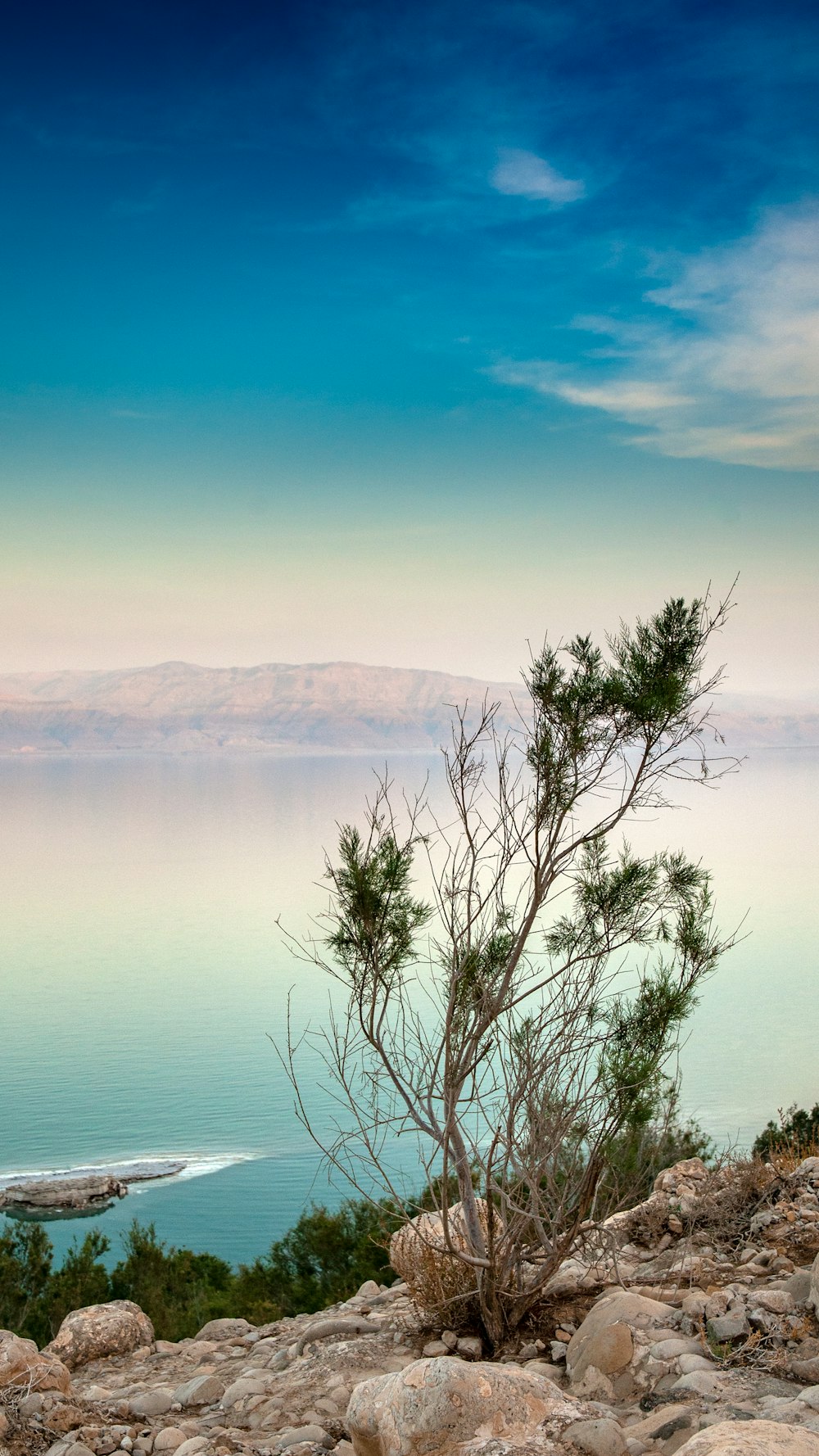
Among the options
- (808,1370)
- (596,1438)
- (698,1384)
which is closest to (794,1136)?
(808,1370)

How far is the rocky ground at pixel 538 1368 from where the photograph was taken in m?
4.79

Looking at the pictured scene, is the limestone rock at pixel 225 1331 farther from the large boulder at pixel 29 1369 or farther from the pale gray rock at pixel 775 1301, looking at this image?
the pale gray rock at pixel 775 1301

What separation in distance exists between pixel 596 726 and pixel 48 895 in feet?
263

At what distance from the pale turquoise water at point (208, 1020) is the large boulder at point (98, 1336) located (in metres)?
1.69

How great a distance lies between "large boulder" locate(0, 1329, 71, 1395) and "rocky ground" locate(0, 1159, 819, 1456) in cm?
1

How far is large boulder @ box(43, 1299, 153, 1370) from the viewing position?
8.23 m

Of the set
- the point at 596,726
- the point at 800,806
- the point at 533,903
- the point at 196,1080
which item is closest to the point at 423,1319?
the point at 533,903

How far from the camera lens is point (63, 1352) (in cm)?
823

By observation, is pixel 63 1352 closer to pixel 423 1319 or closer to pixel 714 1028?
pixel 423 1319

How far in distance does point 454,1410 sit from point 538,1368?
1.49m

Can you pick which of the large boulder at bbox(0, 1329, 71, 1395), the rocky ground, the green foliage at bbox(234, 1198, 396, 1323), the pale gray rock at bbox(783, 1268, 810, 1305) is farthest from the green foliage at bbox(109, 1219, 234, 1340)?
the pale gray rock at bbox(783, 1268, 810, 1305)

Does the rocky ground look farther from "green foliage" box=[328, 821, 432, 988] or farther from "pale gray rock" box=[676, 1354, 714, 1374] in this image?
"green foliage" box=[328, 821, 432, 988]

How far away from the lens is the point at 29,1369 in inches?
260

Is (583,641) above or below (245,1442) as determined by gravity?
above
